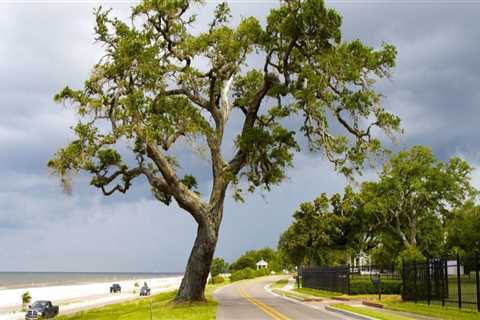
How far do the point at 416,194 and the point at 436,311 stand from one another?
156 feet

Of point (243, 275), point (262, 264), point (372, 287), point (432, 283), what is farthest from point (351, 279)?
point (262, 264)

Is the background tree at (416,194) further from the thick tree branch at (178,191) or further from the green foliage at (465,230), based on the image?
the thick tree branch at (178,191)

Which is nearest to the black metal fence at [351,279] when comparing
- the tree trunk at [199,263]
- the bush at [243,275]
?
the tree trunk at [199,263]

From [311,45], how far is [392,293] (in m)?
21.0

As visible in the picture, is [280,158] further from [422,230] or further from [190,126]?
[422,230]

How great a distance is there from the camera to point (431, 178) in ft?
235

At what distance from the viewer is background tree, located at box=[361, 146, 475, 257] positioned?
7138 centimetres

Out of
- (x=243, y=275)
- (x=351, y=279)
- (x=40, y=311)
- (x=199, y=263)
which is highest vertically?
(x=199, y=263)

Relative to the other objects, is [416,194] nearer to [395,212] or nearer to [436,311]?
[395,212]

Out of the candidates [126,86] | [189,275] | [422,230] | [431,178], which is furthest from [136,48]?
[422,230]

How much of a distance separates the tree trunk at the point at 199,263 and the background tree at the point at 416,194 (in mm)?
38960

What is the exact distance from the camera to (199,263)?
35.5m

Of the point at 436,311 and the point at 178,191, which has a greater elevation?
the point at 178,191

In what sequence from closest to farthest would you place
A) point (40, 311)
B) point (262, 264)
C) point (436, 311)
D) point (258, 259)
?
point (436, 311), point (40, 311), point (262, 264), point (258, 259)
